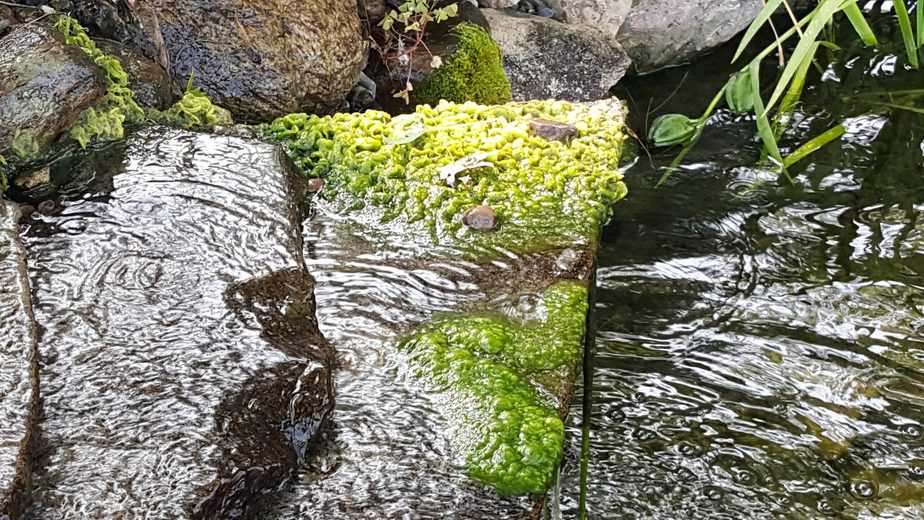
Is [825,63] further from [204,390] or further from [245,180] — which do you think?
[204,390]

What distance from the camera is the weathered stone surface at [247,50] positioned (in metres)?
4.39

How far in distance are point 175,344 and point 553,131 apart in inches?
95.9

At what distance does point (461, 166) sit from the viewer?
3.93 metres

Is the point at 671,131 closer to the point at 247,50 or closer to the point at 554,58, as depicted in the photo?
the point at 554,58

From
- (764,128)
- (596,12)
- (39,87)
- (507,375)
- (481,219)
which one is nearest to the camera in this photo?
(507,375)

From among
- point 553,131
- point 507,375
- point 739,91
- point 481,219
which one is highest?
point 739,91

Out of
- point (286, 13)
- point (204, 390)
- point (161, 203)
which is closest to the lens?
point (204, 390)

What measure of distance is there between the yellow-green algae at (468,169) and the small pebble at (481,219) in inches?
1.2

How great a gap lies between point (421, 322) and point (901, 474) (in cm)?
182

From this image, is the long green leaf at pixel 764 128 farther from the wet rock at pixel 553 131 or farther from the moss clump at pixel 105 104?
the moss clump at pixel 105 104

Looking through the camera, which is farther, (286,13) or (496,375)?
(286,13)

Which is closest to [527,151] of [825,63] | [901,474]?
[901,474]

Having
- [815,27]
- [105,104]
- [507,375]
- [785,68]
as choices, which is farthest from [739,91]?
[105,104]

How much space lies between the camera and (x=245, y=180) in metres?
3.50
